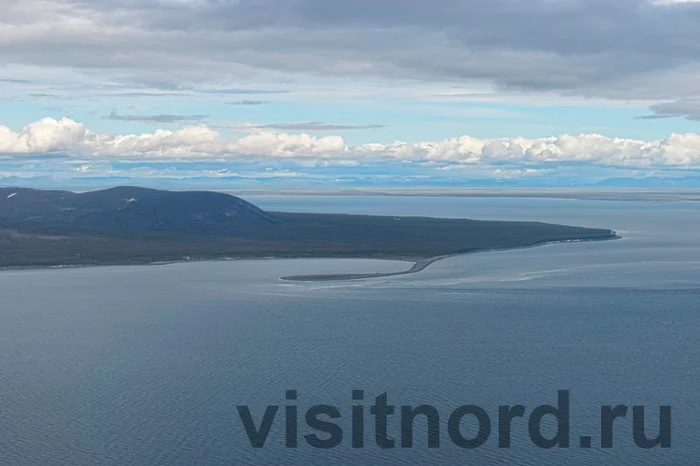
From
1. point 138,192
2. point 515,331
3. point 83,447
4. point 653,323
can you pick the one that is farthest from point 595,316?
point 138,192

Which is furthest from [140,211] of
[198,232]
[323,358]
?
[323,358]

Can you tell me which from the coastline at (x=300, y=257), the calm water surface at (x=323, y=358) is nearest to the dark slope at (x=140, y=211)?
the coastline at (x=300, y=257)

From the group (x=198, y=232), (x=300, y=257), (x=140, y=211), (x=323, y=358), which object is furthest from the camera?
(x=140, y=211)

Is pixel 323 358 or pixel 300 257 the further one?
pixel 300 257

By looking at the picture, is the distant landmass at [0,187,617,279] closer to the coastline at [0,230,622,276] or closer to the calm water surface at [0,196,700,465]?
the coastline at [0,230,622,276]

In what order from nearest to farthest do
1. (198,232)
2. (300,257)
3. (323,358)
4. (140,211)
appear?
(323,358), (300,257), (198,232), (140,211)

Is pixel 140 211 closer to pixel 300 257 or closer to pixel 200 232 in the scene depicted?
pixel 200 232

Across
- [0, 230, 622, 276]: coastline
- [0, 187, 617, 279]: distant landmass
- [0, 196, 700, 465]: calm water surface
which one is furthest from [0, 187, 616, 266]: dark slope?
[0, 196, 700, 465]: calm water surface
